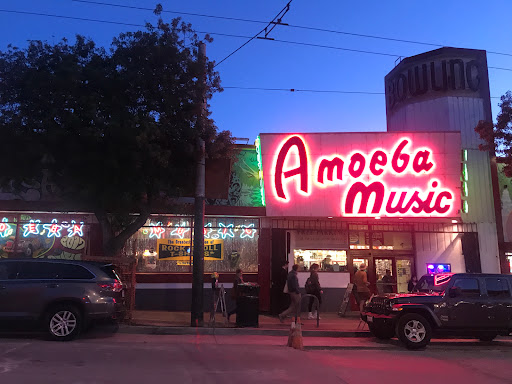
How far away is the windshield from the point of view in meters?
11.0

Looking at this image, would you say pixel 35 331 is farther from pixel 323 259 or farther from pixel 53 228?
pixel 323 259

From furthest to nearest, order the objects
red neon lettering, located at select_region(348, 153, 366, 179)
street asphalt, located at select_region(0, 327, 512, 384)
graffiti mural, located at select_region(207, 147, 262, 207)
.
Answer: graffiti mural, located at select_region(207, 147, 262, 207) → red neon lettering, located at select_region(348, 153, 366, 179) → street asphalt, located at select_region(0, 327, 512, 384)

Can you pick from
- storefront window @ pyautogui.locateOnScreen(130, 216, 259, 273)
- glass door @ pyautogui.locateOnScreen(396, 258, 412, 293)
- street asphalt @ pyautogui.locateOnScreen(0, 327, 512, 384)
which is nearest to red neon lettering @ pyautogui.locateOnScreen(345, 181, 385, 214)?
glass door @ pyautogui.locateOnScreen(396, 258, 412, 293)

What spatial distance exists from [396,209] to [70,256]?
1143 cm

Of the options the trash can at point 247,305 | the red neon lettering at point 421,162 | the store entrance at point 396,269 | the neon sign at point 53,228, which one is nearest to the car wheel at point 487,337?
the store entrance at point 396,269

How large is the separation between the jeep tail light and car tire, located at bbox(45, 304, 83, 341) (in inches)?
27.7

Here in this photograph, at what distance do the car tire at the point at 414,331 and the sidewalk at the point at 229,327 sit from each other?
199 centimetres

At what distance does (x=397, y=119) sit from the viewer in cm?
2061

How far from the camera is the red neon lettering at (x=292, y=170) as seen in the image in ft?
50.9

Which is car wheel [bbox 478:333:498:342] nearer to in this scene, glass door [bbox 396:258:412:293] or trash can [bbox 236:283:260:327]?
glass door [bbox 396:258:412:293]

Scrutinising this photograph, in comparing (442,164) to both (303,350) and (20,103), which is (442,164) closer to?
(303,350)

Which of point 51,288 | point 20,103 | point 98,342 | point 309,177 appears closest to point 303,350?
point 98,342

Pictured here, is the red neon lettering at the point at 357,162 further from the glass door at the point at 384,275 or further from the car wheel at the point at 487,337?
the car wheel at the point at 487,337

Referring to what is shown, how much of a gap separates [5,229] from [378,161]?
1326cm
